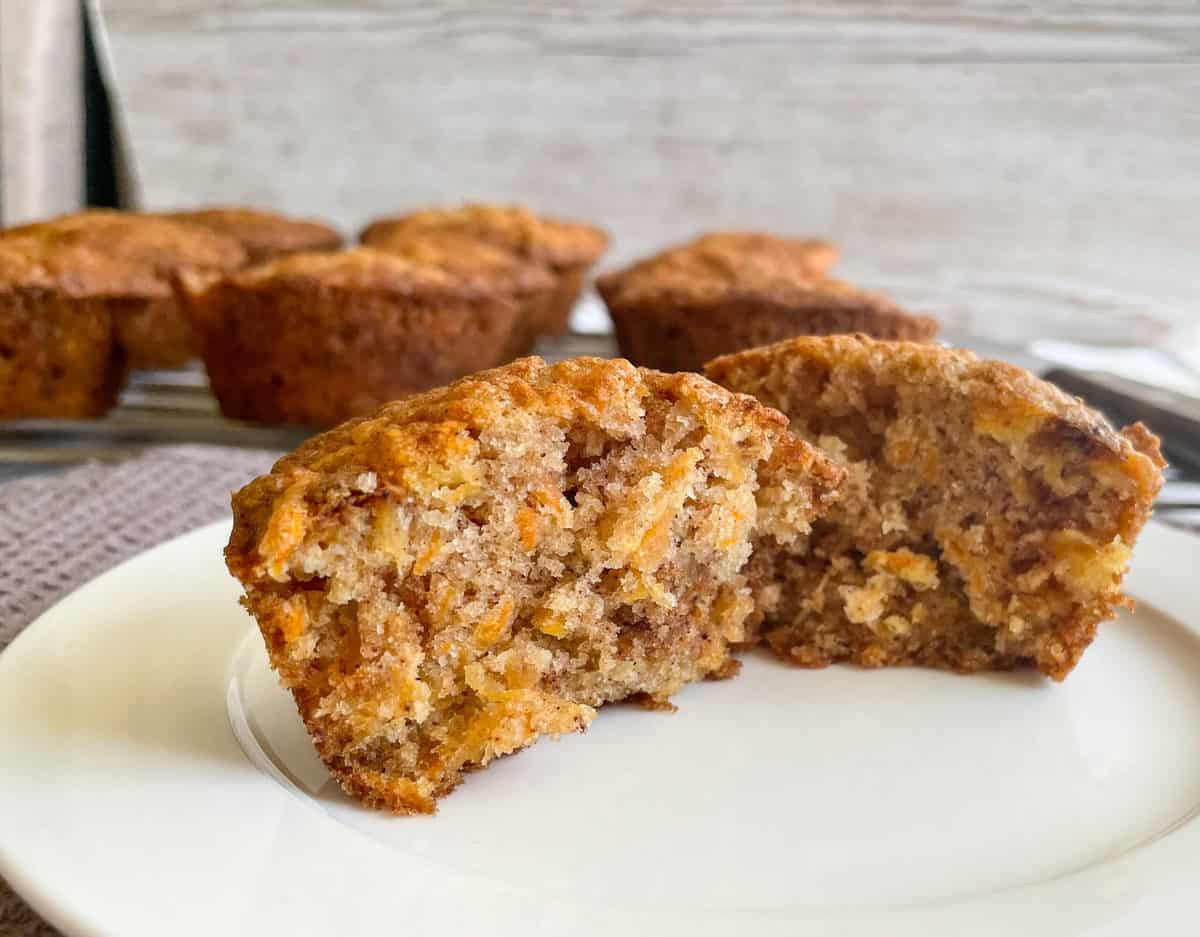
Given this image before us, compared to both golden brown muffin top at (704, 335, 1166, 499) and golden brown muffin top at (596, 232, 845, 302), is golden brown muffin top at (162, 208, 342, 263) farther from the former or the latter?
golden brown muffin top at (704, 335, 1166, 499)

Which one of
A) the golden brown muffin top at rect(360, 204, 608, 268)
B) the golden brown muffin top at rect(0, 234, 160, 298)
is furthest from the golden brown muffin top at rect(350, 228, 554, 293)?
the golden brown muffin top at rect(0, 234, 160, 298)

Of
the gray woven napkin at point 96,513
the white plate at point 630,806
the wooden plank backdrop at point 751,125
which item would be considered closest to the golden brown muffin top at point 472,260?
the gray woven napkin at point 96,513

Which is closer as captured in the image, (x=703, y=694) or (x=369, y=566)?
(x=369, y=566)

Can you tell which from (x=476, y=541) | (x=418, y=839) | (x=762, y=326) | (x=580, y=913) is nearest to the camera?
(x=580, y=913)

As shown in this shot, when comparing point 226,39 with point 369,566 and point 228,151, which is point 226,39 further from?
point 369,566

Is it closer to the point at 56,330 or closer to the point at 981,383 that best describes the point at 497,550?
the point at 981,383

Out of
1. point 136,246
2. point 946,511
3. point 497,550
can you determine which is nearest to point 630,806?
point 497,550

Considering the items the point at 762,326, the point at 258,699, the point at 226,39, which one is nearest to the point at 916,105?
the point at 762,326
